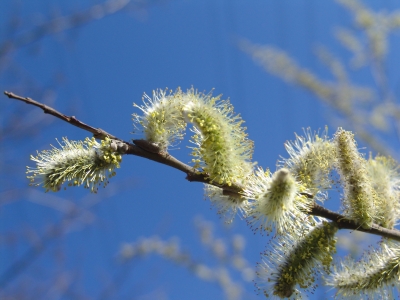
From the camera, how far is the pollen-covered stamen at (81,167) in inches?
63.4

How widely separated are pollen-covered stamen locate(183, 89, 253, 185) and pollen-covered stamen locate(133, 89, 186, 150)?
75 millimetres

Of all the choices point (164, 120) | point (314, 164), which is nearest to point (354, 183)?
point (314, 164)

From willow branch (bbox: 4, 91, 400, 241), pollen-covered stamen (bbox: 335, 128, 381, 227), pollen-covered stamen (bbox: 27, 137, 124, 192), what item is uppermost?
pollen-covered stamen (bbox: 335, 128, 381, 227)

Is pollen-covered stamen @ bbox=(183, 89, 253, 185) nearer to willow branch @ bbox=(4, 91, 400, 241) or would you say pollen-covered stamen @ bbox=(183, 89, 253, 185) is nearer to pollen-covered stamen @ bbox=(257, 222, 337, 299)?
willow branch @ bbox=(4, 91, 400, 241)

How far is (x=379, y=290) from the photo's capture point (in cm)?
167

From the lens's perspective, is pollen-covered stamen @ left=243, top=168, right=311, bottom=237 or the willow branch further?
the willow branch

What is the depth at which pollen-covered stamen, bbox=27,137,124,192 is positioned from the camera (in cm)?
161

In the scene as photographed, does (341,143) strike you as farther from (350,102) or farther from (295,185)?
(350,102)

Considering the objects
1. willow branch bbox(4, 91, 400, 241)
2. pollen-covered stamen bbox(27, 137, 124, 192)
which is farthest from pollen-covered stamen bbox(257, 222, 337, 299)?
pollen-covered stamen bbox(27, 137, 124, 192)

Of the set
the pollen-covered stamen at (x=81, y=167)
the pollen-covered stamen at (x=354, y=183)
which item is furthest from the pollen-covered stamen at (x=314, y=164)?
the pollen-covered stamen at (x=81, y=167)

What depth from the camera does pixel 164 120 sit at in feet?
5.85

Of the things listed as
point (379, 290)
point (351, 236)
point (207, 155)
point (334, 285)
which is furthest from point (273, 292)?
point (351, 236)

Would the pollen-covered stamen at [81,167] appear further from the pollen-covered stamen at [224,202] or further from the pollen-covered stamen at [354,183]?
the pollen-covered stamen at [354,183]

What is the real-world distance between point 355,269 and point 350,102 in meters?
2.23
